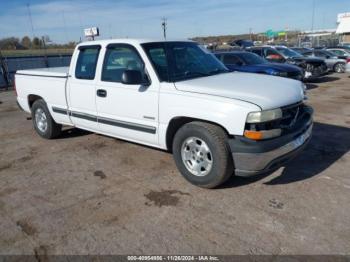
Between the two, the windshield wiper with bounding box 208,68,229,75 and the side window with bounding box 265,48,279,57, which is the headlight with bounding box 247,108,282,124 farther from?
the side window with bounding box 265,48,279,57

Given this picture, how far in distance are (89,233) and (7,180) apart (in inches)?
85.2

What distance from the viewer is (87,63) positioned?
17.5 ft

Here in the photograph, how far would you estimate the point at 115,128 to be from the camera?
5012 millimetres

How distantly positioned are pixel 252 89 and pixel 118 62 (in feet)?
6.95

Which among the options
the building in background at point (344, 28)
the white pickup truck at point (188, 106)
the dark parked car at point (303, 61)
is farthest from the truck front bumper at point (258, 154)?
the building in background at point (344, 28)

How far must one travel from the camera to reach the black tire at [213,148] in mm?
3742

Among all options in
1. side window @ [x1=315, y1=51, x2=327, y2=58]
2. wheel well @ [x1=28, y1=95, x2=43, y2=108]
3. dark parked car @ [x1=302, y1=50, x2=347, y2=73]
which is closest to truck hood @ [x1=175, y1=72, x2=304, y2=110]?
wheel well @ [x1=28, y1=95, x2=43, y2=108]

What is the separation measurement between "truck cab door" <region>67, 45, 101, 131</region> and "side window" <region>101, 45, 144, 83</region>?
10.3 inches

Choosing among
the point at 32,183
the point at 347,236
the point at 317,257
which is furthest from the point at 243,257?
the point at 32,183

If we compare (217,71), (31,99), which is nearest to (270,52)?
(217,71)

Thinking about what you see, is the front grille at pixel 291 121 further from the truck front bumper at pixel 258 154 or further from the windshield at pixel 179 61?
the windshield at pixel 179 61

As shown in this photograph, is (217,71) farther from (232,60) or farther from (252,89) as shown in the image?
(232,60)

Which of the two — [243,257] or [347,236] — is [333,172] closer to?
[347,236]

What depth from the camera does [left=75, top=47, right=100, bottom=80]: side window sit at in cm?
516
